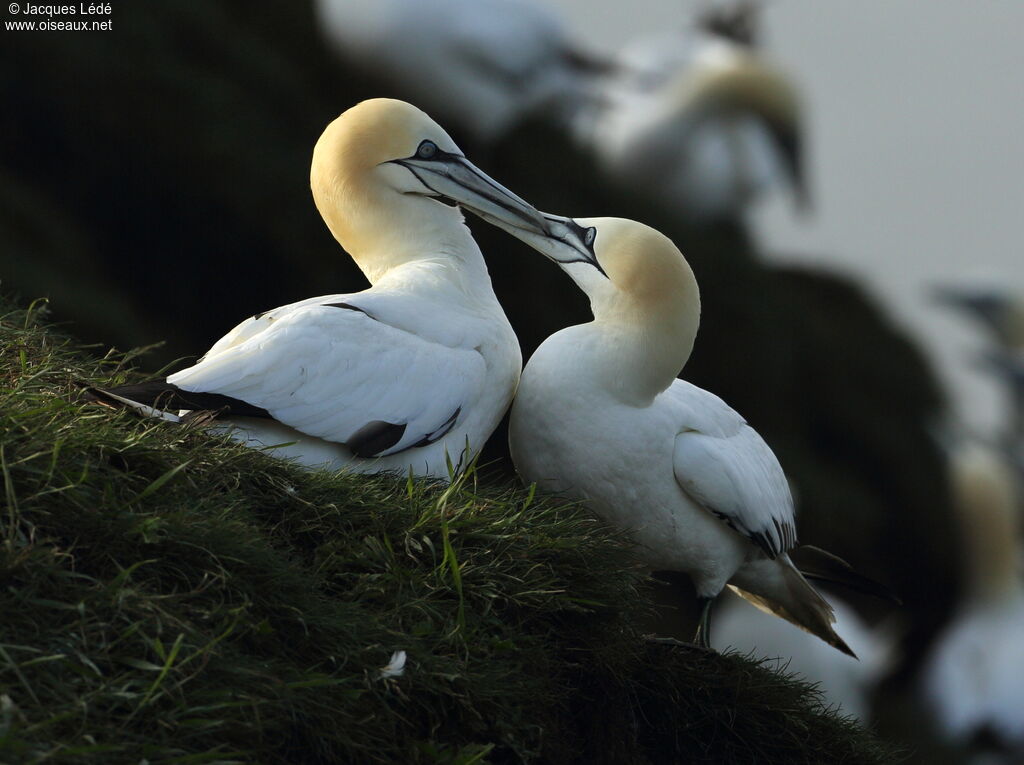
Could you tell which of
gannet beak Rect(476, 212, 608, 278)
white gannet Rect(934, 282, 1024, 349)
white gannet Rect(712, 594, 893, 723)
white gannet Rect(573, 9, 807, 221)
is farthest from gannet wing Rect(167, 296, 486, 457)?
white gannet Rect(934, 282, 1024, 349)

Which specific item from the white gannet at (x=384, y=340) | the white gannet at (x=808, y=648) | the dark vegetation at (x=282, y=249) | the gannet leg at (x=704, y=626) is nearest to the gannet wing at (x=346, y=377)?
the white gannet at (x=384, y=340)

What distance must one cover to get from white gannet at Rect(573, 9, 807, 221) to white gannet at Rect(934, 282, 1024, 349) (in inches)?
176

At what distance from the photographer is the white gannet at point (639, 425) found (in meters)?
4.79

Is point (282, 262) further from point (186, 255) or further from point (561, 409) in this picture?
point (561, 409)

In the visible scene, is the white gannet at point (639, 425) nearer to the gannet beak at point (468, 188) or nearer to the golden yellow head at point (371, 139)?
the gannet beak at point (468, 188)

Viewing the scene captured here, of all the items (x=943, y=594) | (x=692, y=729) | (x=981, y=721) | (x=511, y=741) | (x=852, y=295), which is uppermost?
(x=511, y=741)

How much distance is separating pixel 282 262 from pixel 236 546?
11.2m

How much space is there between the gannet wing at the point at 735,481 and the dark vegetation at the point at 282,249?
21.9 feet

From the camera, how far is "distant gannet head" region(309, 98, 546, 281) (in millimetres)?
5426

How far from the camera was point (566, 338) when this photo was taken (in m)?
4.96

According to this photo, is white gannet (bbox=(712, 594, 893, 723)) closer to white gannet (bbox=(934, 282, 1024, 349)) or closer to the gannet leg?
the gannet leg

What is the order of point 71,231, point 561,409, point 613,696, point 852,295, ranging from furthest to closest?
point 852,295
point 71,231
point 561,409
point 613,696

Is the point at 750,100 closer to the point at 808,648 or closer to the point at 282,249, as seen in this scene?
the point at 282,249

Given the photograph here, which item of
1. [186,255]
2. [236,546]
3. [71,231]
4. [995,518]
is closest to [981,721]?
[995,518]
